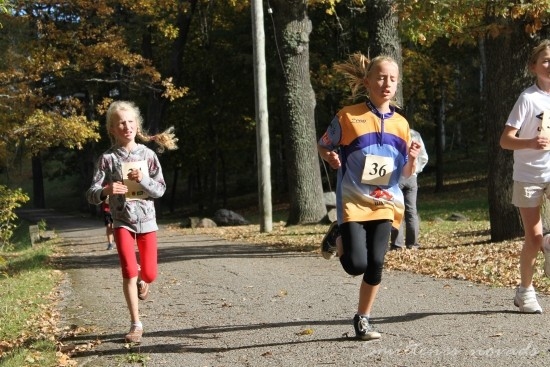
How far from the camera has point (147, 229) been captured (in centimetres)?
694

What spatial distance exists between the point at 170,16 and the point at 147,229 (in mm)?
22922

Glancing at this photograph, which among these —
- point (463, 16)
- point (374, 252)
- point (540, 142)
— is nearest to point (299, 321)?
point (374, 252)

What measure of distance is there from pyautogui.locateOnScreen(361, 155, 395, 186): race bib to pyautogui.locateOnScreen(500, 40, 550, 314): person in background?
1.22 m

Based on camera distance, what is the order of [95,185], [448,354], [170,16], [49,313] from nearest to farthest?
[448,354]
[95,185]
[49,313]
[170,16]

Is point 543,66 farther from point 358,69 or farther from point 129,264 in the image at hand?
point 129,264

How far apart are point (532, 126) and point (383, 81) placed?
1403mm

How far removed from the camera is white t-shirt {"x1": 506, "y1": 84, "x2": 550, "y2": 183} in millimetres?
6816

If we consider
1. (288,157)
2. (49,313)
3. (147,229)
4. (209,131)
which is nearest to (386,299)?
(147,229)

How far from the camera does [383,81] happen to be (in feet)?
20.7

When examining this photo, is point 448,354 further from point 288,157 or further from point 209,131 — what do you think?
point 209,131

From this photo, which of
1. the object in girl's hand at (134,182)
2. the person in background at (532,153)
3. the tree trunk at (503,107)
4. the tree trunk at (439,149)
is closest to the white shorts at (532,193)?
the person in background at (532,153)

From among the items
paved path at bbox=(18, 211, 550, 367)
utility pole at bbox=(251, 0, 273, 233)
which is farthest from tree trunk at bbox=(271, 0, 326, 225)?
paved path at bbox=(18, 211, 550, 367)

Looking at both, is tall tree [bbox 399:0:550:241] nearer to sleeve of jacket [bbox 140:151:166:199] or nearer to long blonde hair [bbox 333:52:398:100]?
long blonde hair [bbox 333:52:398:100]

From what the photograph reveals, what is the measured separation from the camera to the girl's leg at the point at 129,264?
22.4 ft
